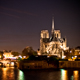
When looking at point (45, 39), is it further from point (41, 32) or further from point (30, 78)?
point (30, 78)

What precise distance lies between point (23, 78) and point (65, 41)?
82545 mm

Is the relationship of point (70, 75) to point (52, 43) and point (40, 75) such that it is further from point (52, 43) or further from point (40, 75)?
point (52, 43)

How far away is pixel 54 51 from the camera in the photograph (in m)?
114

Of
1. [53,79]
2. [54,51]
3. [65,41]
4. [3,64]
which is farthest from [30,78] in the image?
[65,41]

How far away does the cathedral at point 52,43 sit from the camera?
115537 millimetres

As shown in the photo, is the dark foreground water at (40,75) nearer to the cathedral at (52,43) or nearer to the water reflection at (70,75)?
the water reflection at (70,75)

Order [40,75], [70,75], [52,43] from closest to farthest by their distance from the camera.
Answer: [70,75] → [40,75] → [52,43]

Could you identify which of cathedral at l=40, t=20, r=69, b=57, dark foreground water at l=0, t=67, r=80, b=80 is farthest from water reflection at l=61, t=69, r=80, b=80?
cathedral at l=40, t=20, r=69, b=57

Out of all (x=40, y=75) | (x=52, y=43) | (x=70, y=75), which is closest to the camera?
(x=70, y=75)

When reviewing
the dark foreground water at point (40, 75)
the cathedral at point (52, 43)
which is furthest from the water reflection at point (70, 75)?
the cathedral at point (52, 43)

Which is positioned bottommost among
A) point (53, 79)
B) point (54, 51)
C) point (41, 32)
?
point (53, 79)

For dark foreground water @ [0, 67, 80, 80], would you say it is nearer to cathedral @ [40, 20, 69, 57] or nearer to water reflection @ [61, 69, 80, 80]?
water reflection @ [61, 69, 80, 80]

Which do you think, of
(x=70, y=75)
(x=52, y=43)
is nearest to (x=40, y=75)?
(x=70, y=75)

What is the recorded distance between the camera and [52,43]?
398ft
